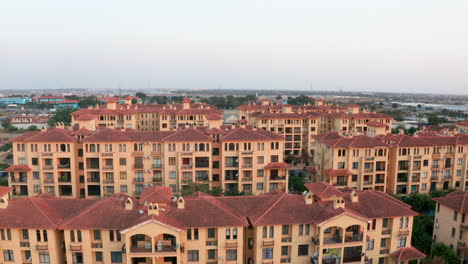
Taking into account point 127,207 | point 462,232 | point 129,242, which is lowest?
point 462,232

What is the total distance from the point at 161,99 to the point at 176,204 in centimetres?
17680

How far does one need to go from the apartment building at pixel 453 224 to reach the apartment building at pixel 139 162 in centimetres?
1747

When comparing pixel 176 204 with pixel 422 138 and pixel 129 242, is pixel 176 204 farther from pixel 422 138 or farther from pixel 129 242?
pixel 422 138

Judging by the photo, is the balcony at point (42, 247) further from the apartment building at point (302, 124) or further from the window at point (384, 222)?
the apartment building at point (302, 124)

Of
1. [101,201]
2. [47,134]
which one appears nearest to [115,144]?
[47,134]

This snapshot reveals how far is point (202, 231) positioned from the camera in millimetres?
25609

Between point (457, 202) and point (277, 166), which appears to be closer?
point (457, 202)

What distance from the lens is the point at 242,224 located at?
25453 mm

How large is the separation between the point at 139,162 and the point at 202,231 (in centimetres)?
2117

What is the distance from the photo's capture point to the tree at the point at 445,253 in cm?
2970

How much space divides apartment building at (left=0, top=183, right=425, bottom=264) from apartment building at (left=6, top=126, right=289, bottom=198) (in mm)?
15594

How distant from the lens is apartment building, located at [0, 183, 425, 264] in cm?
2473

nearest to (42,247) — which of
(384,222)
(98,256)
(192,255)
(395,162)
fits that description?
(98,256)

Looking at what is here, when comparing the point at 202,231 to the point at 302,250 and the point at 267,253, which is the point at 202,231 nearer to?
the point at 267,253
